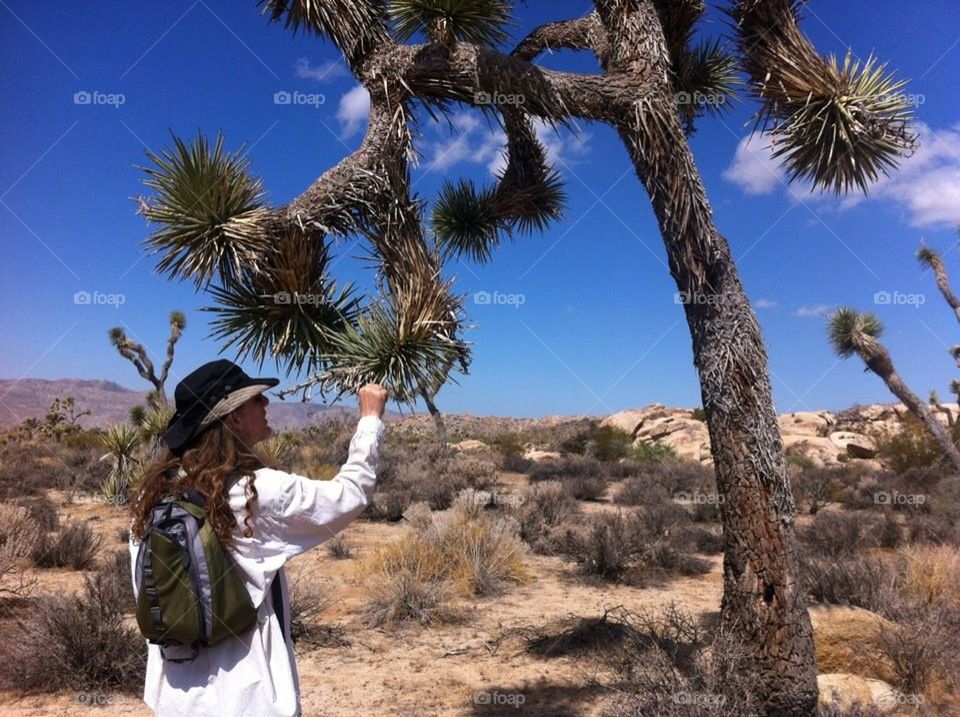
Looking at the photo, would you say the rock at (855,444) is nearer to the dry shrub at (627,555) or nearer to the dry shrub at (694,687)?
the dry shrub at (627,555)

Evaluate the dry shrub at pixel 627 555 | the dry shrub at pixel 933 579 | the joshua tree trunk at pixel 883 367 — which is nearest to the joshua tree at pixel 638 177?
the dry shrub at pixel 933 579

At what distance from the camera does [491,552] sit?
802 centimetres

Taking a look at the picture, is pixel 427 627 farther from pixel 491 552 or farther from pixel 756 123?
pixel 756 123

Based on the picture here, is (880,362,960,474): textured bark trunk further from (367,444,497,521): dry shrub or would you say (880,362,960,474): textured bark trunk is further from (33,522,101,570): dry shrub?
(33,522,101,570): dry shrub

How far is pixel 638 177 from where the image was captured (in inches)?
168

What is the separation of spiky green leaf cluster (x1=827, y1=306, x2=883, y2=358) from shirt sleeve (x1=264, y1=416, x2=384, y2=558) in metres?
15.5

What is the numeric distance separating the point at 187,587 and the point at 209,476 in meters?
0.29

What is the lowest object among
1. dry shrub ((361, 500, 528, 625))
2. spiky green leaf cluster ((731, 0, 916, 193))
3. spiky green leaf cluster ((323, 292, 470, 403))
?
dry shrub ((361, 500, 528, 625))

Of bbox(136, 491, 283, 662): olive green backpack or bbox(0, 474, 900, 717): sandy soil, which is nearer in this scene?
bbox(136, 491, 283, 662): olive green backpack

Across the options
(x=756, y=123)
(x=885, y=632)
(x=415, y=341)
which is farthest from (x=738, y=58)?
(x=885, y=632)

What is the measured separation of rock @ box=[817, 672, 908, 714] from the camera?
4281mm

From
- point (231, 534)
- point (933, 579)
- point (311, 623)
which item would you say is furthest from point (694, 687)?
point (933, 579)

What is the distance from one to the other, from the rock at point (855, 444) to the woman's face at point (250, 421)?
23519 millimetres

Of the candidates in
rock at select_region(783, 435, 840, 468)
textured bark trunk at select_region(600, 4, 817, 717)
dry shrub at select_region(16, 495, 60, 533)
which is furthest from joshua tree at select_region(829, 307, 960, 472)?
dry shrub at select_region(16, 495, 60, 533)
